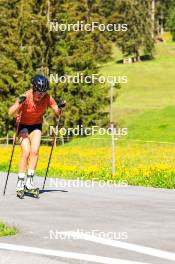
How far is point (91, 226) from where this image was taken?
8414 millimetres

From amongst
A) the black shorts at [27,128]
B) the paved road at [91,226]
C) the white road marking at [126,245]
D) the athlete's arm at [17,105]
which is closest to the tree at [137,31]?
the black shorts at [27,128]

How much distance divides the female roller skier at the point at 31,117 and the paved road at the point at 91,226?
43 centimetres

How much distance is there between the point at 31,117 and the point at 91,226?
14.0 feet

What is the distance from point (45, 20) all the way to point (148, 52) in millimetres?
57403

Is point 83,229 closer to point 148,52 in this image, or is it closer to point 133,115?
point 133,115

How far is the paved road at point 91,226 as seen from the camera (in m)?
6.55

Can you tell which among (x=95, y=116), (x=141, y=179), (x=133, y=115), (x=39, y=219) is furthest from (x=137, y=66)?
(x=39, y=219)

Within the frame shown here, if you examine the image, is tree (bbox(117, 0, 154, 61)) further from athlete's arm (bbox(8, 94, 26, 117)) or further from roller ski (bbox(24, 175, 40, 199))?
athlete's arm (bbox(8, 94, 26, 117))

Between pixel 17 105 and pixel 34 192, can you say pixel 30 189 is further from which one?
pixel 17 105

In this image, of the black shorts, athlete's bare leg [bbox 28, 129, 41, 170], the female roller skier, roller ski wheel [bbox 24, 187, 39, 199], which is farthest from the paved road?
the black shorts

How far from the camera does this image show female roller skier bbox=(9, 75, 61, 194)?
11914 millimetres

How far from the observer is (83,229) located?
8.14 m

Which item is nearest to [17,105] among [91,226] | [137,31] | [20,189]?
[20,189]

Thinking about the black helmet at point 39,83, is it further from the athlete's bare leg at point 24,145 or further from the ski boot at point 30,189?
the ski boot at point 30,189
